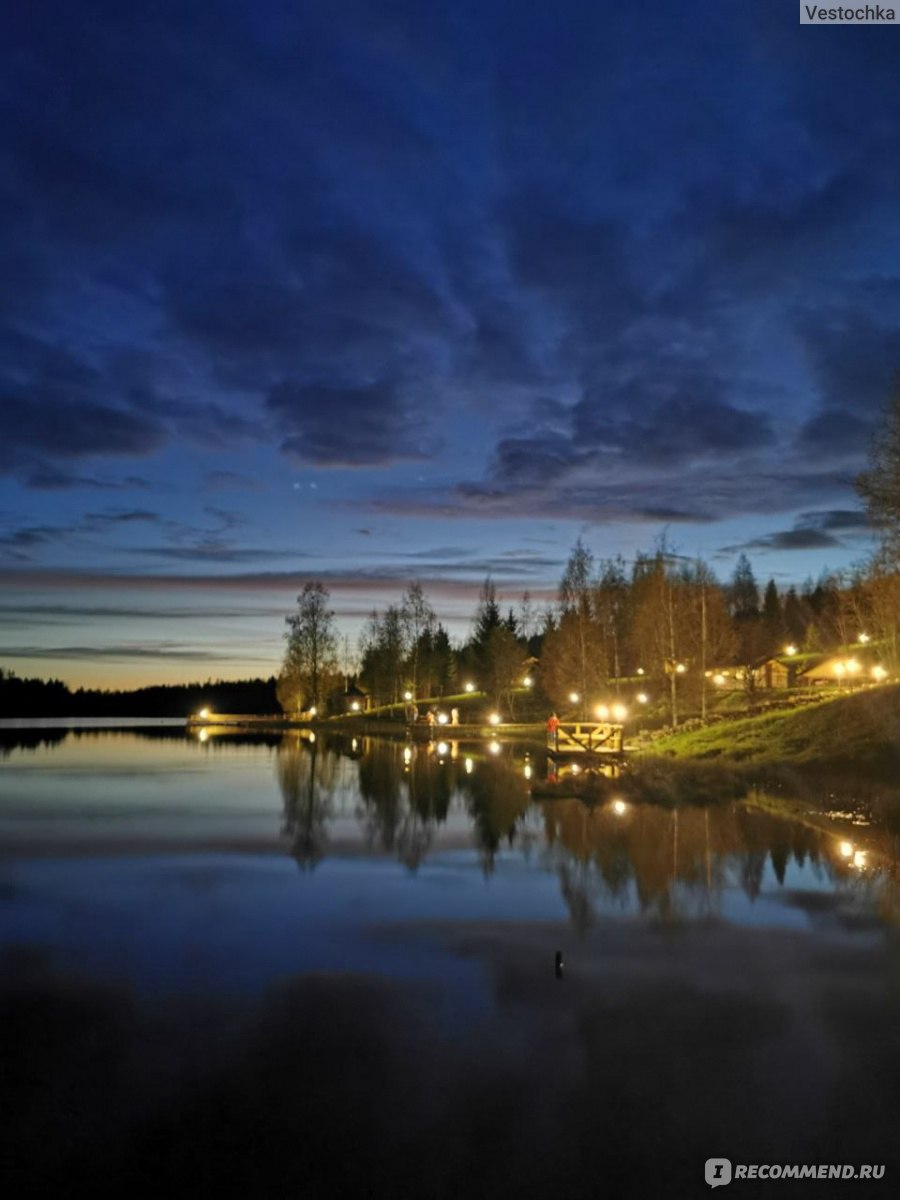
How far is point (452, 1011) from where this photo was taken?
38.0 feet

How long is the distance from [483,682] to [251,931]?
10998 cm

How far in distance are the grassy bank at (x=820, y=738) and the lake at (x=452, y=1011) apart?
37.0 ft

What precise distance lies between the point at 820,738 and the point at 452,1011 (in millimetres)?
32389

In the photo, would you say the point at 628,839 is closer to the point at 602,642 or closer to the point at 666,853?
the point at 666,853

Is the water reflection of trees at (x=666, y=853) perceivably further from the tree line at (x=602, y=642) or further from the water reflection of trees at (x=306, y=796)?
the tree line at (x=602, y=642)

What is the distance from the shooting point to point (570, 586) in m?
93.2

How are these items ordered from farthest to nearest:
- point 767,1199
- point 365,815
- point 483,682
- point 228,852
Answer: point 483,682 → point 365,815 → point 228,852 → point 767,1199

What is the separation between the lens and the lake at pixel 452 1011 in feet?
26.2

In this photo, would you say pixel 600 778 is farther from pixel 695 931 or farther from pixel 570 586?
pixel 570 586

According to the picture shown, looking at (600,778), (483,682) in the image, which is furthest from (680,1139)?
(483,682)

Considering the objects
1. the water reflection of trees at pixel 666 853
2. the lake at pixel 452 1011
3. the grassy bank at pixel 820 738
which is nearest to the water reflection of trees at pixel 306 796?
the lake at pixel 452 1011

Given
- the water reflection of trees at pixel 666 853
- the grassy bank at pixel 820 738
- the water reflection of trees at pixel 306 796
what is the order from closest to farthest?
the water reflection of trees at pixel 666 853
the water reflection of trees at pixel 306 796
the grassy bank at pixel 820 738

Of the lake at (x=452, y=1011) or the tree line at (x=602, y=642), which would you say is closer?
the lake at (x=452, y=1011)

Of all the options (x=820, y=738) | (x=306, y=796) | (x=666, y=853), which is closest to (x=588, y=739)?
(x=820, y=738)
